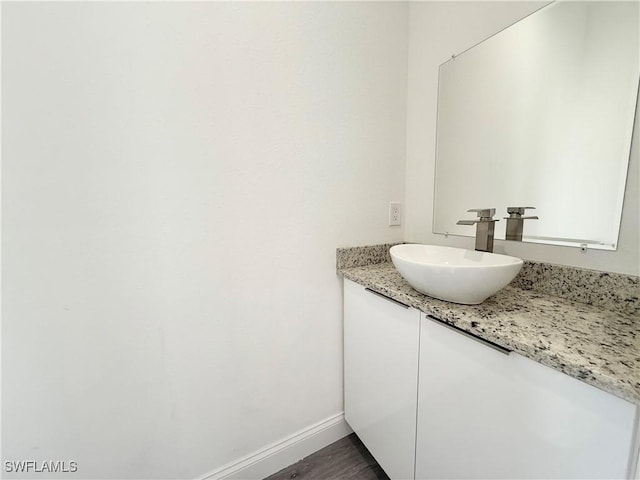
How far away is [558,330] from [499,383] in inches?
7.0

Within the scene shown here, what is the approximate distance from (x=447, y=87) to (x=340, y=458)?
1726mm

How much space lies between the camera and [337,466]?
1.11 meters

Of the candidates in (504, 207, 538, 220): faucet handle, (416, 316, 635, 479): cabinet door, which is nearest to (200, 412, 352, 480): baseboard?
(416, 316, 635, 479): cabinet door

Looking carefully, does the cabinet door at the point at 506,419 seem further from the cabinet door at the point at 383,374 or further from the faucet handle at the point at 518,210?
the faucet handle at the point at 518,210

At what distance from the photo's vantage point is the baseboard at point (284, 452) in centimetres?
100

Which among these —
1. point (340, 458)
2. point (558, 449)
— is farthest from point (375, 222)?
point (340, 458)

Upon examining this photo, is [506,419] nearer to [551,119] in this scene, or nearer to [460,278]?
[460,278]

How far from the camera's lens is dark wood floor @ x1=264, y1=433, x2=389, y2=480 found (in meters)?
1.07

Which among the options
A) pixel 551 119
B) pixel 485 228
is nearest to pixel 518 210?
pixel 485 228

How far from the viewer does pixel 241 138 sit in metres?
0.89

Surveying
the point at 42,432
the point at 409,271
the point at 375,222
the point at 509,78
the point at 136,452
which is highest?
the point at 509,78

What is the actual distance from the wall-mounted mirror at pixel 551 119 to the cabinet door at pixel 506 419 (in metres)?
0.51

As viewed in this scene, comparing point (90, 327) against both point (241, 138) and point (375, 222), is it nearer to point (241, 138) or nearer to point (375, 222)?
point (241, 138)

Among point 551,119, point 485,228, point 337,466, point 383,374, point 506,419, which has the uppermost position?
point 551,119
